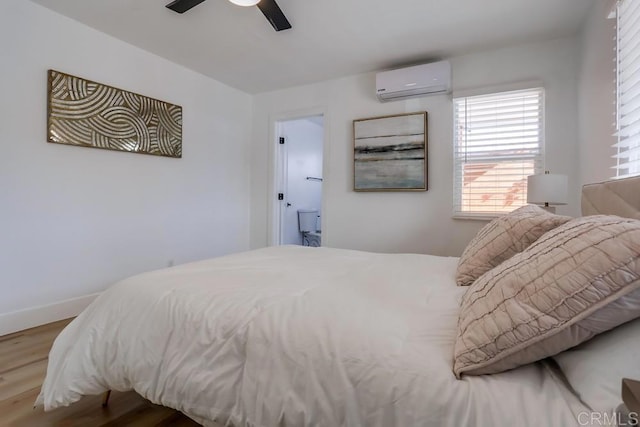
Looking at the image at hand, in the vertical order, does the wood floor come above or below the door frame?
below

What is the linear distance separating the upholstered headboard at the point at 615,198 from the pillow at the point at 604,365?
592mm

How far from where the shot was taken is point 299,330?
917 mm

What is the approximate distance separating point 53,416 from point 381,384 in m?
1.58

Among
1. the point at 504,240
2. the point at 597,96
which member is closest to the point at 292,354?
the point at 504,240

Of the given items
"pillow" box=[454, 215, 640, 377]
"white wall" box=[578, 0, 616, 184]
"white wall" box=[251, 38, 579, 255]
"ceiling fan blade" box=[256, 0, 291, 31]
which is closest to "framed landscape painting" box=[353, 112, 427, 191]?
"white wall" box=[251, 38, 579, 255]

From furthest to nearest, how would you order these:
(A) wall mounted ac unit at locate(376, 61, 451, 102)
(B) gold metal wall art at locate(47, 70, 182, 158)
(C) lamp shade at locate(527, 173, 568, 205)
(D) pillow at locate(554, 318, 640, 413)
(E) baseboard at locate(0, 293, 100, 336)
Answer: (A) wall mounted ac unit at locate(376, 61, 451, 102) < (B) gold metal wall art at locate(47, 70, 182, 158) < (E) baseboard at locate(0, 293, 100, 336) < (C) lamp shade at locate(527, 173, 568, 205) < (D) pillow at locate(554, 318, 640, 413)

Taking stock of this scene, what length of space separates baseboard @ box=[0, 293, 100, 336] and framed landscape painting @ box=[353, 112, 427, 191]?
280cm

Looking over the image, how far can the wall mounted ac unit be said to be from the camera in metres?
3.04

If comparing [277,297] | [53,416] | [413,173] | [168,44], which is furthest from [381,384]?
[168,44]

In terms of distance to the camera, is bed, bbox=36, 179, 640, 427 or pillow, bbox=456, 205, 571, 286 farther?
pillow, bbox=456, 205, 571, 286

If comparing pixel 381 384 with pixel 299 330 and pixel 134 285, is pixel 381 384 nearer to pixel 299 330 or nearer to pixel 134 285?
pixel 299 330

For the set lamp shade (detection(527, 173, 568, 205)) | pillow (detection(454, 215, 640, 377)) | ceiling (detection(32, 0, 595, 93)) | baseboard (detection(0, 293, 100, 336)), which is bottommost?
baseboard (detection(0, 293, 100, 336))

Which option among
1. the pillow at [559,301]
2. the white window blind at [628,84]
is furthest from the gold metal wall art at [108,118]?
the white window blind at [628,84]

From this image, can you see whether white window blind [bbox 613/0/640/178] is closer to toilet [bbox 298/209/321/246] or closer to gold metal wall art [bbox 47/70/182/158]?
gold metal wall art [bbox 47/70/182/158]
